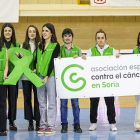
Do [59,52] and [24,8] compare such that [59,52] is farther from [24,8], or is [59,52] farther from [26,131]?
[24,8]

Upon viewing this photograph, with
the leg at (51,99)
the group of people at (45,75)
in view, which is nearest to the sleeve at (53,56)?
the group of people at (45,75)

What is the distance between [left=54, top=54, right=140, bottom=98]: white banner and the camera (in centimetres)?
394

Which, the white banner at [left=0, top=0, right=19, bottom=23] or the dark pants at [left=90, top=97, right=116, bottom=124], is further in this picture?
the white banner at [left=0, top=0, right=19, bottom=23]

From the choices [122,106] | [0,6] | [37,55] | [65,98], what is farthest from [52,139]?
[0,6]

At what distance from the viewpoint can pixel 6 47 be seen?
13.2 feet

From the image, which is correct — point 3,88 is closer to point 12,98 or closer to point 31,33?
point 12,98

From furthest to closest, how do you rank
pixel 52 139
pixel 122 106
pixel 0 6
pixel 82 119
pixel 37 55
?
1. pixel 0 6
2. pixel 122 106
3. pixel 82 119
4. pixel 37 55
5. pixel 52 139

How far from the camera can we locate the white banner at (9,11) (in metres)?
7.31

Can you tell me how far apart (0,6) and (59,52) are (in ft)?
13.0

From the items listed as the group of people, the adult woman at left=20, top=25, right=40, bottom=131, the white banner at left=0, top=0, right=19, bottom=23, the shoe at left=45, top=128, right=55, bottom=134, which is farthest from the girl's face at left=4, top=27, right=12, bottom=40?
the white banner at left=0, top=0, right=19, bottom=23

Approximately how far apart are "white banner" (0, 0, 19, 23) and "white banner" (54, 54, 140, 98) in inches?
156

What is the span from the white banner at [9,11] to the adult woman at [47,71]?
380 centimetres

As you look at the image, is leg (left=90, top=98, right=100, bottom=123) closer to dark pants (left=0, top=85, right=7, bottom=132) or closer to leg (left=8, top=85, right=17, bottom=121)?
leg (left=8, top=85, right=17, bottom=121)

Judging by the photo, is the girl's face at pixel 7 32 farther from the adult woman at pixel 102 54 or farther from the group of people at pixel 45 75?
the adult woman at pixel 102 54
